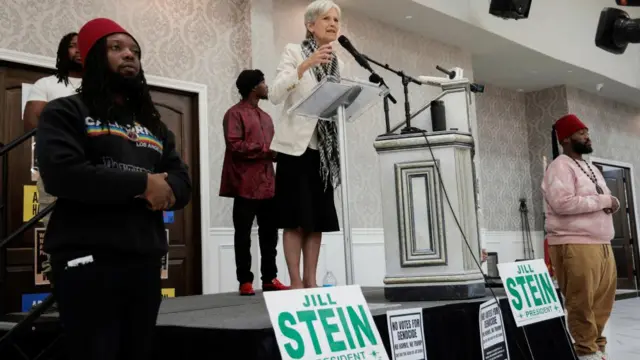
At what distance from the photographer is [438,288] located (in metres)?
2.57

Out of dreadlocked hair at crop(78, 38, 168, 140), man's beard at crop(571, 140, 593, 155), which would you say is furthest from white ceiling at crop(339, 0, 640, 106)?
dreadlocked hair at crop(78, 38, 168, 140)

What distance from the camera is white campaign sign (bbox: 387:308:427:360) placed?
196 centimetres

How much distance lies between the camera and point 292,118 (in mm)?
2656

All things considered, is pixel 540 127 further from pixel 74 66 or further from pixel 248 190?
Result: pixel 74 66

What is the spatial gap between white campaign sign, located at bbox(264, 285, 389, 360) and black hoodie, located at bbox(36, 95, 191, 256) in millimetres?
337

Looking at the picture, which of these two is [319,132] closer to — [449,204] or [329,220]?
[329,220]

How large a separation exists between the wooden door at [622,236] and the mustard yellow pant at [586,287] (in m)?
6.81

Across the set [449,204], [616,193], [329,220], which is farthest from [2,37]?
[616,193]

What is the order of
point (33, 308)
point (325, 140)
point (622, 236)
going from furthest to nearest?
point (622, 236)
point (325, 140)
point (33, 308)

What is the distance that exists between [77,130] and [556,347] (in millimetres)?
2257

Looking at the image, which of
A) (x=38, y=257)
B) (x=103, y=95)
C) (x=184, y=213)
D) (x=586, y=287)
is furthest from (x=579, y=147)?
(x=38, y=257)

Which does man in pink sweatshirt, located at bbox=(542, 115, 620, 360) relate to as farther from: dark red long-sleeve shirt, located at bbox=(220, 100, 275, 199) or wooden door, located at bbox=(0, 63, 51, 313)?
wooden door, located at bbox=(0, 63, 51, 313)

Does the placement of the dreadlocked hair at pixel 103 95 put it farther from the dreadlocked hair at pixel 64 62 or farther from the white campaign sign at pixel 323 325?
the dreadlocked hair at pixel 64 62

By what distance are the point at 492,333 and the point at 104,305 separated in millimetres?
1611
